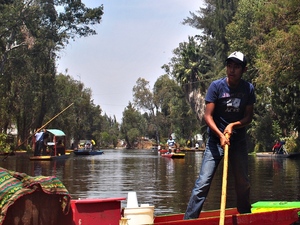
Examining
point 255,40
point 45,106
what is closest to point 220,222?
point 255,40

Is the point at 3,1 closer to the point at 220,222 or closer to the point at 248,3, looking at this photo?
the point at 248,3

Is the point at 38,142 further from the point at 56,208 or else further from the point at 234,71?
the point at 56,208

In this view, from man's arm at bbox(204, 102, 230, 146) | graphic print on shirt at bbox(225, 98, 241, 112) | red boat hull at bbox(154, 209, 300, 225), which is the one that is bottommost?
red boat hull at bbox(154, 209, 300, 225)

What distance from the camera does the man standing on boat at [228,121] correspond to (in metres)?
6.80

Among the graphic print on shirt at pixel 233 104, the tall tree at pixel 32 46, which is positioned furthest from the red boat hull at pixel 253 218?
the tall tree at pixel 32 46

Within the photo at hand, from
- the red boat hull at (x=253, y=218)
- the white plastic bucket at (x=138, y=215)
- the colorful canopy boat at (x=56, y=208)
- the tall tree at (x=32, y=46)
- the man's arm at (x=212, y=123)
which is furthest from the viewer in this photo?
the tall tree at (x=32, y=46)

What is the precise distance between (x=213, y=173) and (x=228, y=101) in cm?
87

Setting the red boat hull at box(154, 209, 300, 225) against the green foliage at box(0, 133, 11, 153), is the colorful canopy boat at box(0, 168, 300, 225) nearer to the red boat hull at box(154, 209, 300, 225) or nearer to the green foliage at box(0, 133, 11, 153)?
the red boat hull at box(154, 209, 300, 225)

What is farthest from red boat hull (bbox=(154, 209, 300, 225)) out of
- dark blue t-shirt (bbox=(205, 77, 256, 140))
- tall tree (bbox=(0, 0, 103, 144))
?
tall tree (bbox=(0, 0, 103, 144))

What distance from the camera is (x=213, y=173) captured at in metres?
6.88

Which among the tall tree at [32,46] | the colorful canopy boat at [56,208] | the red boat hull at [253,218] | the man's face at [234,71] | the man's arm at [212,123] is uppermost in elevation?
the tall tree at [32,46]

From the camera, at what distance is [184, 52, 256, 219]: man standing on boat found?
6.80 m

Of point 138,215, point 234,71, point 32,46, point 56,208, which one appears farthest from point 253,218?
point 32,46

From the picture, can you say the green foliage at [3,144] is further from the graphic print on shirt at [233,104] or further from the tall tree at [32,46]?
the graphic print on shirt at [233,104]
